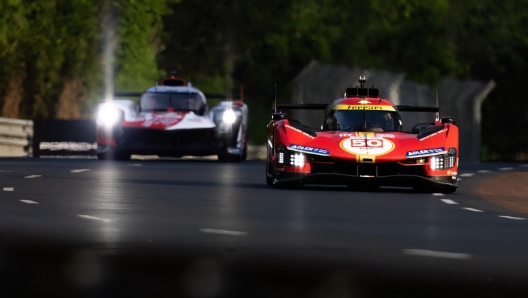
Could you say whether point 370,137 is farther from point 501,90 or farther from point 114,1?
point 501,90

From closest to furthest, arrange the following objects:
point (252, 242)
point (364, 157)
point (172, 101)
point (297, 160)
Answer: point (252, 242) → point (364, 157) → point (297, 160) → point (172, 101)

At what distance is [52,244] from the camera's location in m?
10.9

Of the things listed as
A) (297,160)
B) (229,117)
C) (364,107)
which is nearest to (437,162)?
(297,160)

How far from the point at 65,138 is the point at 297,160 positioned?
14161 millimetres

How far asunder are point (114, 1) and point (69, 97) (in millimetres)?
2984

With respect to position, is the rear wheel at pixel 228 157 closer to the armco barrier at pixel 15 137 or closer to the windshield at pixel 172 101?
the windshield at pixel 172 101

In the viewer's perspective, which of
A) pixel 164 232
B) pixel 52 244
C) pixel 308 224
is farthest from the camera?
pixel 308 224

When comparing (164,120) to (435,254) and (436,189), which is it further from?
(435,254)

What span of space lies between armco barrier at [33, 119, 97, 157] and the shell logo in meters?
14.1

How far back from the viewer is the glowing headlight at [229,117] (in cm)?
2930

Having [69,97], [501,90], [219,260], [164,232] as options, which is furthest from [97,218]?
[501,90]

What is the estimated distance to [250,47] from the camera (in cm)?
5338

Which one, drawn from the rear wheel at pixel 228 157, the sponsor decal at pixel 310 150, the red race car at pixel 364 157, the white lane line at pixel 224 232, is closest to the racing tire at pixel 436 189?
the red race car at pixel 364 157

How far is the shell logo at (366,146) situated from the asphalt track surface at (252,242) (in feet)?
1.64
